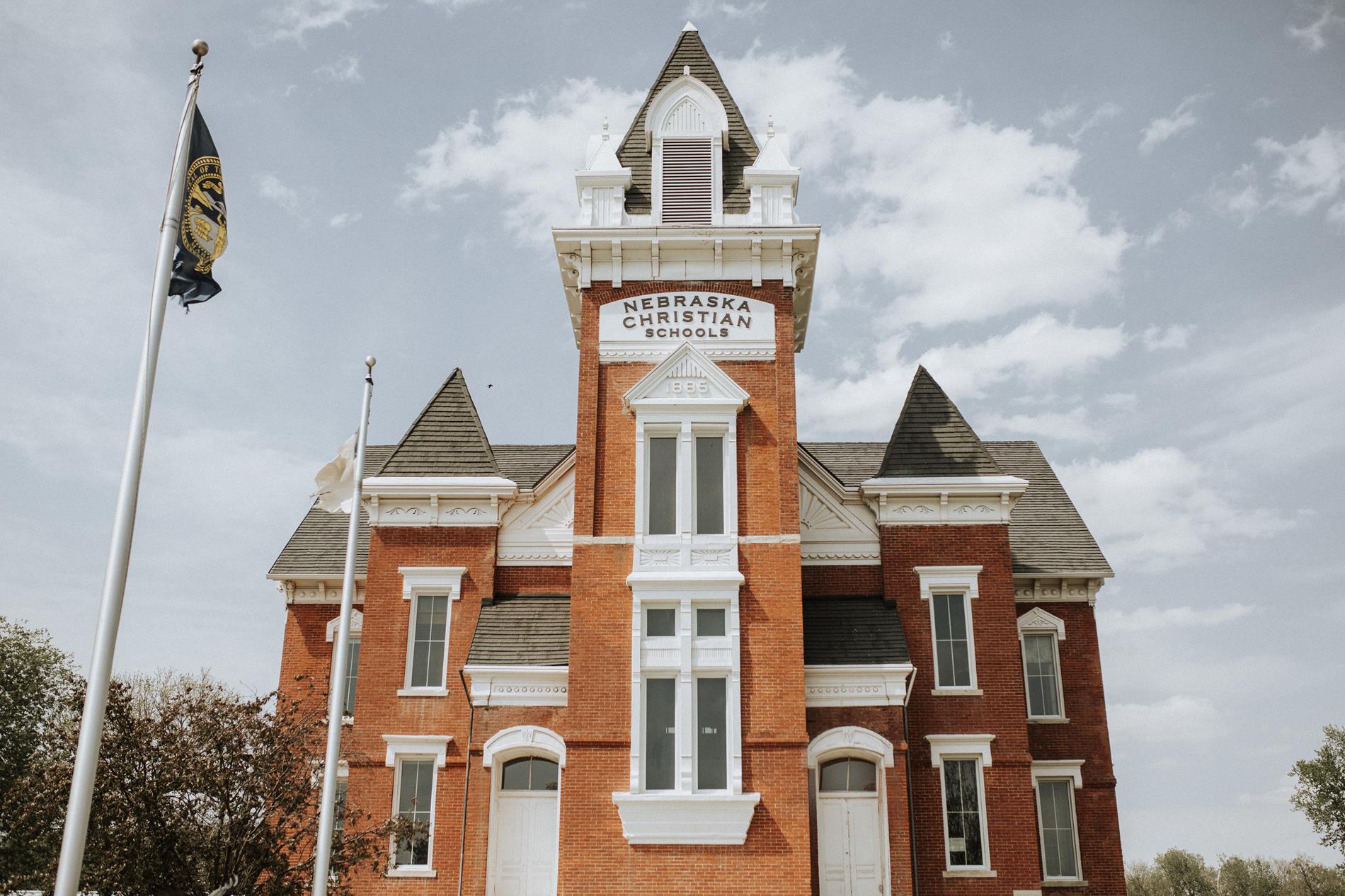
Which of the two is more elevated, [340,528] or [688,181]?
[688,181]

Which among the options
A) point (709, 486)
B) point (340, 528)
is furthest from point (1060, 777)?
point (340, 528)

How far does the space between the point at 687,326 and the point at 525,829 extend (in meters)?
9.88

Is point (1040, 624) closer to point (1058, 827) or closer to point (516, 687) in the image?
point (1058, 827)

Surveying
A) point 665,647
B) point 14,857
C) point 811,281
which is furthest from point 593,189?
point 14,857

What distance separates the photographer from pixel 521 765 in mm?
21359

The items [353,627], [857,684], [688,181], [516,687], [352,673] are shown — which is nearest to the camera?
[857,684]

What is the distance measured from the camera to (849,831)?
2080 centimetres

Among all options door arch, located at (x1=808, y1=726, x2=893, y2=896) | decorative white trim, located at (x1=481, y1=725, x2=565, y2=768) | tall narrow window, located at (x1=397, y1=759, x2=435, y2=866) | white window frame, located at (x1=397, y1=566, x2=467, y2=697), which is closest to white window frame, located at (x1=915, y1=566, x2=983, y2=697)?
door arch, located at (x1=808, y1=726, x2=893, y2=896)

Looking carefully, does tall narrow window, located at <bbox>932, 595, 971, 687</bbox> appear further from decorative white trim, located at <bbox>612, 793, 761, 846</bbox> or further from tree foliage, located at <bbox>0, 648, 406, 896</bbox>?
tree foliage, located at <bbox>0, 648, 406, 896</bbox>

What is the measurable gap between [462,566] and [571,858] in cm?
686

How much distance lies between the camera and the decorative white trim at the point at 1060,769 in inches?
992

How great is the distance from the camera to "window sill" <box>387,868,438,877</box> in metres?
21.0

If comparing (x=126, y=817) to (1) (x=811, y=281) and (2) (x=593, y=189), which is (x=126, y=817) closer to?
(2) (x=593, y=189)

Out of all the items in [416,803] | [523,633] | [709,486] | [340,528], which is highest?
[340,528]
